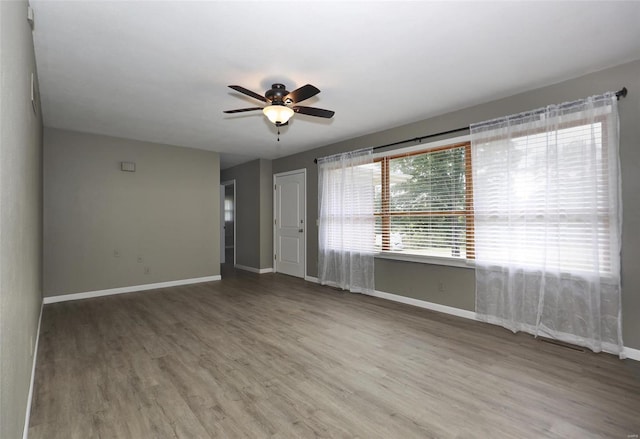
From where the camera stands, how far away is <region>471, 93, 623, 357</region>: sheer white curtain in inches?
113

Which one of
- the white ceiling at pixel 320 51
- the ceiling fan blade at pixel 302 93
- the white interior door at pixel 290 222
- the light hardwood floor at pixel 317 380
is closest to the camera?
the light hardwood floor at pixel 317 380

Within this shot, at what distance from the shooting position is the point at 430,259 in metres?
4.23

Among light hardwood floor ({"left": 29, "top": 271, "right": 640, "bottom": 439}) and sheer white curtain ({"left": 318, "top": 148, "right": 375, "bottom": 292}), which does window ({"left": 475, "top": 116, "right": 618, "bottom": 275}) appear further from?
sheer white curtain ({"left": 318, "top": 148, "right": 375, "bottom": 292})

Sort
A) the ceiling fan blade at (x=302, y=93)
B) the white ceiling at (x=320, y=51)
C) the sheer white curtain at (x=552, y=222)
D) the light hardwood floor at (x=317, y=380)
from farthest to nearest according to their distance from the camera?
1. the sheer white curtain at (x=552, y=222)
2. the ceiling fan blade at (x=302, y=93)
3. the white ceiling at (x=320, y=51)
4. the light hardwood floor at (x=317, y=380)

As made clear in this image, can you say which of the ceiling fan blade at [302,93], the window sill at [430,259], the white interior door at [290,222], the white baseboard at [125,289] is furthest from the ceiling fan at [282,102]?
the white baseboard at [125,289]

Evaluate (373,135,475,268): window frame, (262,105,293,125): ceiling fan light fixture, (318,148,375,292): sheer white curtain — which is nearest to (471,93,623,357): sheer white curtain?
(373,135,475,268): window frame

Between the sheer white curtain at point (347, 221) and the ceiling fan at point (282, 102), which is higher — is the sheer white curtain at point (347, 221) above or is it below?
below

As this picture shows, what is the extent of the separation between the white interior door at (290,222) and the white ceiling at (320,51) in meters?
2.62

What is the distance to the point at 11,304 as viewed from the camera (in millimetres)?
1396

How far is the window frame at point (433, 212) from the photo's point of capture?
385 cm

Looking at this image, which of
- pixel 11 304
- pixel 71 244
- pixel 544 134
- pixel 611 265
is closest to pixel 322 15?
pixel 11 304

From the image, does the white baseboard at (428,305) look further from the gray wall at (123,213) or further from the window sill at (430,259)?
the gray wall at (123,213)

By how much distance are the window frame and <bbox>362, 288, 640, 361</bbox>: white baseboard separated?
0.55 metres

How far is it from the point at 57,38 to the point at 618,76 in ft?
15.1
